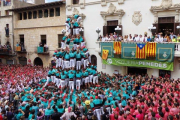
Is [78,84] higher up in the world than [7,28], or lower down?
lower down

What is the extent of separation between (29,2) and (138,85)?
2987 cm

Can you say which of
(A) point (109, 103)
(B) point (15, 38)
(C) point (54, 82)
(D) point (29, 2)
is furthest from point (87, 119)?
(D) point (29, 2)

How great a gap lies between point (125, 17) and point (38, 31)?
44.9 feet

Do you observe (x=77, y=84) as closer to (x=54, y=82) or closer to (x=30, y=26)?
(x=54, y=82)

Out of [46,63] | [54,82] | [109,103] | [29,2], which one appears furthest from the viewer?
[29,2]

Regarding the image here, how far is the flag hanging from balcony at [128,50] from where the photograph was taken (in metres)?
19.2

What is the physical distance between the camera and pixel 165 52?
57.2 feet

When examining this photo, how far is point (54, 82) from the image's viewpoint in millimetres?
17422

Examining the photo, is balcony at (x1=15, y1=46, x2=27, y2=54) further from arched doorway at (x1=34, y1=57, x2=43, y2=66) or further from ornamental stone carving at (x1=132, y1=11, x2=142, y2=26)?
ornamental stone carving at (x1=132, y1=11, x2=142, y2=26)

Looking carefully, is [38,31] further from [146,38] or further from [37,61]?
[146,38]

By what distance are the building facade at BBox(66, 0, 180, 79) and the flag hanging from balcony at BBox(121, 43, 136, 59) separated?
2316mm

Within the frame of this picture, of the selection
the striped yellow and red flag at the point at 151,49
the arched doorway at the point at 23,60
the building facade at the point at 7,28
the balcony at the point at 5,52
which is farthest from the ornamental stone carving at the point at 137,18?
the balcony at the point at 5,52

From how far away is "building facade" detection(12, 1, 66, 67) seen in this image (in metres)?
27.5

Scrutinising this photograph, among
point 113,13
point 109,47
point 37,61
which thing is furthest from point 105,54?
point 37,61
